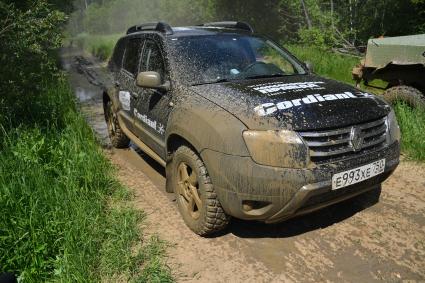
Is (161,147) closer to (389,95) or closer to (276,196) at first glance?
(276,196)

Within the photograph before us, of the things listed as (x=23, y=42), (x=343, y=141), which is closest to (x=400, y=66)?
(x=343, y=141)

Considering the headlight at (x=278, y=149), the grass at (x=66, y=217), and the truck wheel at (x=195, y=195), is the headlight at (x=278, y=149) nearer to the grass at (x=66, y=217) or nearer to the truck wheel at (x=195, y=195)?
the truck wheel at (x=195, y=195)

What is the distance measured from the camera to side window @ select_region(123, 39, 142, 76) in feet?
16.2

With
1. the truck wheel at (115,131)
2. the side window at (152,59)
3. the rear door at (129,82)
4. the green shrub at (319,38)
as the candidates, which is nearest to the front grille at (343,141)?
the side window at (152,59)

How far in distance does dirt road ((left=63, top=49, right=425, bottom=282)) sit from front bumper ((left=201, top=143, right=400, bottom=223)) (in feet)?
1.34

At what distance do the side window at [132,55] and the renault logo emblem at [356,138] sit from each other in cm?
279

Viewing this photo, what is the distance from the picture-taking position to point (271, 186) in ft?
9.60

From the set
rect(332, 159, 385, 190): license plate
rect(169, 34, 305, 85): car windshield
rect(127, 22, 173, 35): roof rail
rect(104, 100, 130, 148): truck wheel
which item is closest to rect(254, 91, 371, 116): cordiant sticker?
rect(332, 159, 385, 190): license plate

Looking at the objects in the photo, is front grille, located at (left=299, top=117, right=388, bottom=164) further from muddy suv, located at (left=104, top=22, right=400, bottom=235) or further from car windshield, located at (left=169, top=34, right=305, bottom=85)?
car windshield, located at (left=169, top=34, right=305, bottom=85)

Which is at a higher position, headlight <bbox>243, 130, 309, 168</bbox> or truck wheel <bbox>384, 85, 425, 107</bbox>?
headlight <bbox>243, 130, 309, 168</bbox>

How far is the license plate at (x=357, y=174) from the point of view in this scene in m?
3.01

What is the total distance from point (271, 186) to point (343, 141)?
2.12 ft

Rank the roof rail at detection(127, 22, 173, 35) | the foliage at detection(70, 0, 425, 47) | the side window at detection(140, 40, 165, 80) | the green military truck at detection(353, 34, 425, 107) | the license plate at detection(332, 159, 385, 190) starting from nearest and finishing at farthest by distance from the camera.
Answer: the license plate at detection(332, 159, 385, 190) → the side window at detection(140, 40, 165, 80) → the roof rail at detection(127, 22, 173, 35) → the green military truck at detection(353, 34, 425, 107) → the foliage at detection(70, 0, 425, 47)

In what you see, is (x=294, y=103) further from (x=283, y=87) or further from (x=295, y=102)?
(x=283, y=87)
